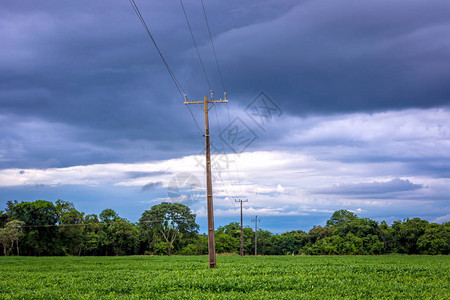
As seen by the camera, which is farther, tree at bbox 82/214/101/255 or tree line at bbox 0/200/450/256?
tree at bbox 82/214/101/255

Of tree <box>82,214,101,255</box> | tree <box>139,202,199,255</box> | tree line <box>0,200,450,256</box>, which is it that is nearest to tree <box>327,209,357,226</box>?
tree line <box>0,200,450,256</box>

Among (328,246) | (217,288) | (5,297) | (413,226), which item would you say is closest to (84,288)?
(5,297)

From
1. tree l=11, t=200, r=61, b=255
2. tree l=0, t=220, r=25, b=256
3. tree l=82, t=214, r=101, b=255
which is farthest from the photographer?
tree l=82, t=214, r=101, b=255

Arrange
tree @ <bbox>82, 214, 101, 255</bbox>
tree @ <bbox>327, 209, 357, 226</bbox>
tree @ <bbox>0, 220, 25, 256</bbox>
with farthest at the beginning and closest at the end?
tree @ <bbox>327, 209, 357, 226</bbox>
tree @ <bbox>82, 214, 101, 255</bbox>
tree @ <bbox>0, 220, 25, 256</bbox>

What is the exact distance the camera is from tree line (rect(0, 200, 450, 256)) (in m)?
59.4

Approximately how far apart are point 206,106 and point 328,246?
162 ft

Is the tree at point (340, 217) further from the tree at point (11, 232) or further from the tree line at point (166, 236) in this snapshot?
the tree at point (11, 232)

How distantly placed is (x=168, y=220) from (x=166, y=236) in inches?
138

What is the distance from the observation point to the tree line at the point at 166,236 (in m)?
59.4

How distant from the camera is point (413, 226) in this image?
61.5 metres

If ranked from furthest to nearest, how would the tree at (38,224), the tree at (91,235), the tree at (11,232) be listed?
the tree at (91,235) → the tree at (38,224) → the tree at (11,232)

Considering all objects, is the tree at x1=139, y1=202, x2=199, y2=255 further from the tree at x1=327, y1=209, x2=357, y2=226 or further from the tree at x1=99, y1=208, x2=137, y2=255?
the tree at x1=327, y1=209, x2=357, y2=226

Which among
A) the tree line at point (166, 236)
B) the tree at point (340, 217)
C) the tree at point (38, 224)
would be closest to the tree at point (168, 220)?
the tree line at point (166, 236)

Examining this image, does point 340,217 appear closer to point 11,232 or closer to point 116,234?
point 116,234
